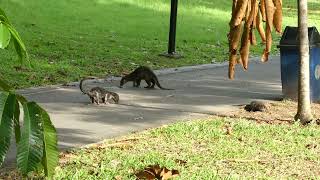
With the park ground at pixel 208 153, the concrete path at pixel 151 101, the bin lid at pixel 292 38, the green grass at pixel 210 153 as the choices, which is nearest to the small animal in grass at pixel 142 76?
the concrete path at pixel 151 101

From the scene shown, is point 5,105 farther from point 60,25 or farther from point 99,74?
point 60,25

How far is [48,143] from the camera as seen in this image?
2100 mm

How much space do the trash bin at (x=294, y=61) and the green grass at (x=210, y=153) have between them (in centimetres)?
180

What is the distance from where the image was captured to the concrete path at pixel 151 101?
704 centimetres

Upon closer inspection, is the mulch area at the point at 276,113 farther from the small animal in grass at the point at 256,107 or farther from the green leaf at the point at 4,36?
the green leaf at the point at 4,36

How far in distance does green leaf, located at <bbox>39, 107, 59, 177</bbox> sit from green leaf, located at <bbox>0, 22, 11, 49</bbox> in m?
0.25

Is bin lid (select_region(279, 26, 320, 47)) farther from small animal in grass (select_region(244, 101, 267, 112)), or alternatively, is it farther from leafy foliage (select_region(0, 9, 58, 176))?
leafy foliage (select_region(0, 9, 58, 176))

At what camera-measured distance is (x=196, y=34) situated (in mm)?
19000

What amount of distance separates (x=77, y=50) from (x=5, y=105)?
467 inches

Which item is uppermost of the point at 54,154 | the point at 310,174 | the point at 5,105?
the point at 5,105

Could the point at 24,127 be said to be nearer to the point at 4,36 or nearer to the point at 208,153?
the point at 4,36

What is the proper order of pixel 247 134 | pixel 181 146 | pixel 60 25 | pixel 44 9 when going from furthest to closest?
pixel 44 9
pixel 60 25
pixel 247 134
pixel 181 146

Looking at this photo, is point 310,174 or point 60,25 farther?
point 60,25

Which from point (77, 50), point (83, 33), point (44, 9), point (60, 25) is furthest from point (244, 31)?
point (44, 9)
